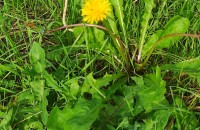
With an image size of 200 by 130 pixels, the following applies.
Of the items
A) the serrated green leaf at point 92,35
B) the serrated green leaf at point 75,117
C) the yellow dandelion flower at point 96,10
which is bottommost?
the serrated green leaf at point 75,117

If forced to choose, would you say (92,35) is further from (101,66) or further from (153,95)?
(153,95)

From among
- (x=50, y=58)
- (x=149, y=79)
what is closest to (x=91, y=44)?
(x=50, y=58)

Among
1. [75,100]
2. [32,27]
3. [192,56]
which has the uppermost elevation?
[32,27]

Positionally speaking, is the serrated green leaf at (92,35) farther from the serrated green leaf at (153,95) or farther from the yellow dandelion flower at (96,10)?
the serrated green leaf at (153,95)

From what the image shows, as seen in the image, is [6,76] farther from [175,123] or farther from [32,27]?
[175,123]

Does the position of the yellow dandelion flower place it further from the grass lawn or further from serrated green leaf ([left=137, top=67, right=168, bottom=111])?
serrated green leaf ([left=137, top=67, right=168, bottom=111])

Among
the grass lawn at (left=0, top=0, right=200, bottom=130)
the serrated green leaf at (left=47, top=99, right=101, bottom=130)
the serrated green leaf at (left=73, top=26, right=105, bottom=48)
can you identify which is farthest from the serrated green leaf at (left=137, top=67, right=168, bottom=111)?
the serrated green leaf at (left=73, top=26, right=105, bottom=48)

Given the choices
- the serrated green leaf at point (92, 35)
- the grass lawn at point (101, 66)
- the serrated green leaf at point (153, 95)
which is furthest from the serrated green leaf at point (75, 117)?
the serrated green leaf at point (92, 35)

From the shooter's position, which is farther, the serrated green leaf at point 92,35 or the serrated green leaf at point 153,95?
the serrated green leaf at point 92,35
